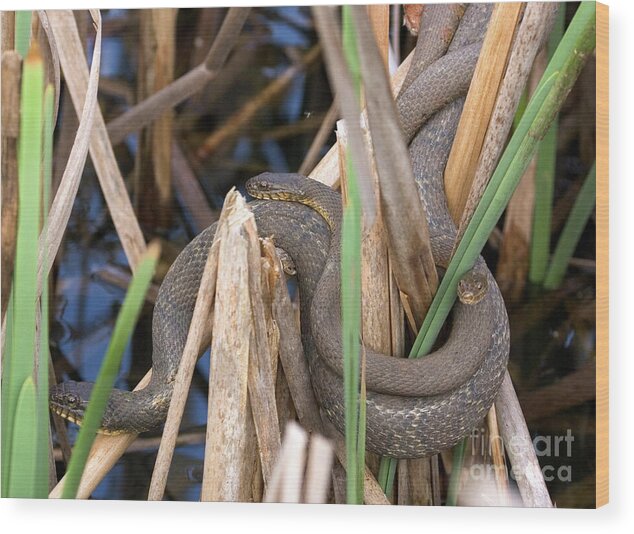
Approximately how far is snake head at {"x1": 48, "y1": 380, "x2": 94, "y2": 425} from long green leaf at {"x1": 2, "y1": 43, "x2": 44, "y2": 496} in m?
0.09

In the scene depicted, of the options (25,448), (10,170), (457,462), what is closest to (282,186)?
(10,170)

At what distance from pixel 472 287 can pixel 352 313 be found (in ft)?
1.31

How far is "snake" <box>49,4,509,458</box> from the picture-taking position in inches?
104

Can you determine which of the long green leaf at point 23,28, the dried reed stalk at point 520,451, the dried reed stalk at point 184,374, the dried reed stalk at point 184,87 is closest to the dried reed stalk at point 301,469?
the dried reed stalk at point 184,374

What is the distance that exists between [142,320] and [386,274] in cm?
72

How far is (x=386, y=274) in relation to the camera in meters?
2.68

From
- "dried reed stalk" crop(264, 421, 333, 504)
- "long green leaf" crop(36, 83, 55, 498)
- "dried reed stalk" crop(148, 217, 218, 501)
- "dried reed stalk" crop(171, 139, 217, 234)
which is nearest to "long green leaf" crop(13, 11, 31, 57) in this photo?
"long green leaf" crop(36, 83, 55, 498)

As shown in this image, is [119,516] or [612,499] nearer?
[612,499]

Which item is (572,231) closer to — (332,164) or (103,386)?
(332,164)

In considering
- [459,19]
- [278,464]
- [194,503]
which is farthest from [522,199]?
[194,503]

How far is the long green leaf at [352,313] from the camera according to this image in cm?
246

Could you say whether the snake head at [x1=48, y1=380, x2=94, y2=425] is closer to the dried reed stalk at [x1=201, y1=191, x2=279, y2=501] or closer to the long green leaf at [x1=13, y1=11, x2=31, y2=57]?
the dried reed stalk at [x1=201, y1=191, x2=279, y2=501]

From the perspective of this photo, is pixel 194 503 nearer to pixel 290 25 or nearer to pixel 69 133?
pixel 69 133

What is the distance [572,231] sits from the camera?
2.63m
